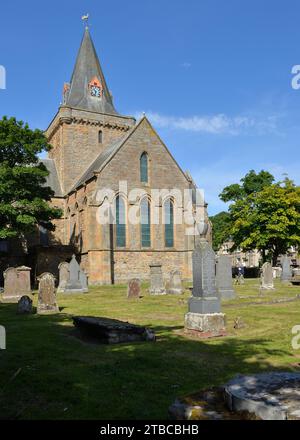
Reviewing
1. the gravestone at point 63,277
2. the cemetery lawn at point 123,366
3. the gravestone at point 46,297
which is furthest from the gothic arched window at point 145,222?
the cemetery lawn at point 123,366

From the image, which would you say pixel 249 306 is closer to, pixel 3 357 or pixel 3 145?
pixel 3 357

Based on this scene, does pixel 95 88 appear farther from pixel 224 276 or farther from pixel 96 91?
pixel 224 276

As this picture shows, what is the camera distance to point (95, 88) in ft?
146

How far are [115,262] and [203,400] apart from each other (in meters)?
29.0

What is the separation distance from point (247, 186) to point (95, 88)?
20.4m

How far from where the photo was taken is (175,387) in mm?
5797

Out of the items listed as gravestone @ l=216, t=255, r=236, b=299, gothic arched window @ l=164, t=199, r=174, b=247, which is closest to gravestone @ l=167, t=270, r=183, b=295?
gravestone @ l=216, t=255, r=236, b=299

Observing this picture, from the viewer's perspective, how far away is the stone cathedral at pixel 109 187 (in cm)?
3259

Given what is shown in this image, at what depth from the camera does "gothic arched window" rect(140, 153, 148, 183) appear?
117ft

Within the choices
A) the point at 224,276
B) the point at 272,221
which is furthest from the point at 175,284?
the point at 272,221

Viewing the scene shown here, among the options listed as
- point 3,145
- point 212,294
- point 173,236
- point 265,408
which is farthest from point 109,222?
point 265,408

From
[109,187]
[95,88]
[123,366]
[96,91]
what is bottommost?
[123,366]

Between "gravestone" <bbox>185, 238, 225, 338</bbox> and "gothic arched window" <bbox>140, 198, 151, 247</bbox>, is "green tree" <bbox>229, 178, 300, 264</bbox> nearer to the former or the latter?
"gothic arched window" <bbox>140, 198, 151, 247</bbox>

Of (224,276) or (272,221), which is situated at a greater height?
(272,221)
